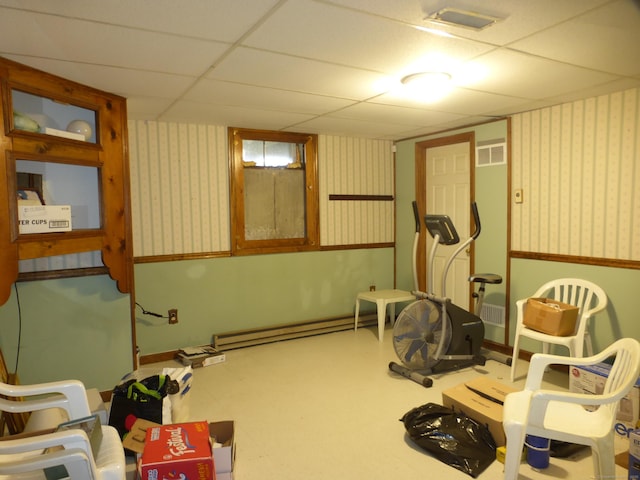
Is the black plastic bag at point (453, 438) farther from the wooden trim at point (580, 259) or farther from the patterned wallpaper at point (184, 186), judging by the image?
the patterned wallpaper at point (184, 186)

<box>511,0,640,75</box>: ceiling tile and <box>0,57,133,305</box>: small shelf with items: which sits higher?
<box>511,0,640,75</box>: ceiling tile

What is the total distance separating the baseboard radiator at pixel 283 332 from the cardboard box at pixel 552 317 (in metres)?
2.22

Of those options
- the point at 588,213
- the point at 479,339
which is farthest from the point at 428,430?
the point at 588,213

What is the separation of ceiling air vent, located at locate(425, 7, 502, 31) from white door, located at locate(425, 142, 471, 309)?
2633mm

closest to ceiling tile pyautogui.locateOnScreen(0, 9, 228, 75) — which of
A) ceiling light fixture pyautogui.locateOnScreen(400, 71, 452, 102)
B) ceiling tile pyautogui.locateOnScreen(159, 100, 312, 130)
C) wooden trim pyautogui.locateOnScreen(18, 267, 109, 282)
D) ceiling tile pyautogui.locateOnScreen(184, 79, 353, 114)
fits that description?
ceiling tile pyautogui.locateOnScreen(184, 79, 353, 114)

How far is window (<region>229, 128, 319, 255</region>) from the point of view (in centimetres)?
446

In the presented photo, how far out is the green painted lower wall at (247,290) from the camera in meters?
4.12

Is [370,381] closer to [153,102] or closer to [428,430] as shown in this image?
[428,430]

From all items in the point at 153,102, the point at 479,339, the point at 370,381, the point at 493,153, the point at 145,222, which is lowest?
the point at 370,381

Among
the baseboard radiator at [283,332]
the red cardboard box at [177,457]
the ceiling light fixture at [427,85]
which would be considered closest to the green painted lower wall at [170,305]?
the baseboard radiator at [283,332]

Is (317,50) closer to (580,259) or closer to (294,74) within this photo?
(294,74)

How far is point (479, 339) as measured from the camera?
3799mm

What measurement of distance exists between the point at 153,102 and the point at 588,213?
3561 mm

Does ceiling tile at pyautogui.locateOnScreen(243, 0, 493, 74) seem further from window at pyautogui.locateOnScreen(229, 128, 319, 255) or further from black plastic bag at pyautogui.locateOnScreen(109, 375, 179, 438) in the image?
window at pyautogui.locateOnScreen(229, 128, 319, 255)
